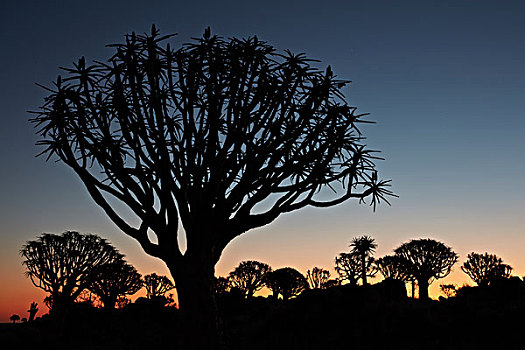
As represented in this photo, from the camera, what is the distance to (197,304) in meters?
8.09

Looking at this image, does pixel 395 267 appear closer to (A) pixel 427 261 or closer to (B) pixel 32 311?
(A) pixel 427 261

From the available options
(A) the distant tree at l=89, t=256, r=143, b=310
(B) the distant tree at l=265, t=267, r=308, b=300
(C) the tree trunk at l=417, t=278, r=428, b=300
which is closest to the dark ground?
(A) the distant tree at l=89, t=256, r=143, b=310

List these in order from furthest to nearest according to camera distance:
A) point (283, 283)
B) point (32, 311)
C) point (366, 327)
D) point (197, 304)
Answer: point (283, 283) < point (32, 311) < point (366, 327) < point (197, 304)

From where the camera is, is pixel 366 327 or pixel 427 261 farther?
pixel 427 261

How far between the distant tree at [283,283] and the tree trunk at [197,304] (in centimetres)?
3812

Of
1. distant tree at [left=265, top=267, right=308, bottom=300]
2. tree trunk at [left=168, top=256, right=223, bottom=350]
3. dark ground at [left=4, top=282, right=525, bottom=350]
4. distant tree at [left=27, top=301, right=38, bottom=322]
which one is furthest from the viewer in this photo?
distant tree at [left=265, top=267, right=308, bottom=300]

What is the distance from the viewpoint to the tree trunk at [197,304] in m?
7.98

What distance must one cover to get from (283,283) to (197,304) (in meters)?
38.5

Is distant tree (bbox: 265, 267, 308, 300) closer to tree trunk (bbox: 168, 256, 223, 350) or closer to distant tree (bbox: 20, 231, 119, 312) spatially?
distant tree (bbox: 20, 231, 119, 312)

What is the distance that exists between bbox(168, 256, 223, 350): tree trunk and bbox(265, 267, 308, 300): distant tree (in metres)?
38.1

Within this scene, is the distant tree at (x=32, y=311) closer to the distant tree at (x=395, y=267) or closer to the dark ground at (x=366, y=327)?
the dark ground at (x=366, y=327)

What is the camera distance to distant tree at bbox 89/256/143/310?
3034 centimetres

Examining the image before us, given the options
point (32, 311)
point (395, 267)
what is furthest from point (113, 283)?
point (395, 267)

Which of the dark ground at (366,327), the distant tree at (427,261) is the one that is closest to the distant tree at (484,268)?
the distant tree at (427,261)
